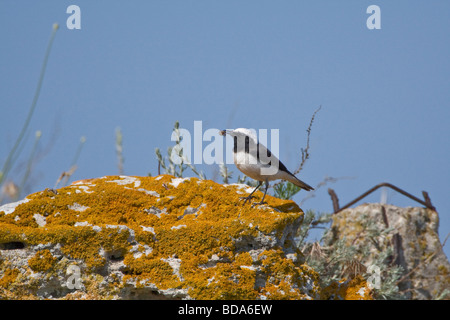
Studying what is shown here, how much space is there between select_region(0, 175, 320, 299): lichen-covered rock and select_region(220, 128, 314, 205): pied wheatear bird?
98cm

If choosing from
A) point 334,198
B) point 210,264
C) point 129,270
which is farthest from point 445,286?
point 129,270

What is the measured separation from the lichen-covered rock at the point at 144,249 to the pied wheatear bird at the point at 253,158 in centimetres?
98

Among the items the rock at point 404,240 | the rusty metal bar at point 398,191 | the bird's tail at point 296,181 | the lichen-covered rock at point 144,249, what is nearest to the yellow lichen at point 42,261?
the lichen-covered rock at point 144,249

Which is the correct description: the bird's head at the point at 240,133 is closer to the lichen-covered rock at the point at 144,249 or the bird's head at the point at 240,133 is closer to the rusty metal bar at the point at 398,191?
the lichen-covered rock at the point at 144,249

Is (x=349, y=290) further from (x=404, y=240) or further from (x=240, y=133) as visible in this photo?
(x=404, y=240)

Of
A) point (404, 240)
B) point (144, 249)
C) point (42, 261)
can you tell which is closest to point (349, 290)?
point (144, 249)

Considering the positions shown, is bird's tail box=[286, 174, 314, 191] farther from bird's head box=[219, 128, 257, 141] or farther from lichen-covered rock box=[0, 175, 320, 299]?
lichen-covered rock box=[0, 175, 320, 299]

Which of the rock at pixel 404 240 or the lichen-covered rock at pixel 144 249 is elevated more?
the lichen-covered rock at pixel 144 249

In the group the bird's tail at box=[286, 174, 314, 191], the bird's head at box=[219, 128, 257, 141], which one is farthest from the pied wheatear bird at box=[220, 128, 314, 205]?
the bird's tail at box=[286, 174, 314, 191]

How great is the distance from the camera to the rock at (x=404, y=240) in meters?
7.52

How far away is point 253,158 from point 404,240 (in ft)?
11.2

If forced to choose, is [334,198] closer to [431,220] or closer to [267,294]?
[431,220]

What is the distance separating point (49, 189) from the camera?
4.75 m

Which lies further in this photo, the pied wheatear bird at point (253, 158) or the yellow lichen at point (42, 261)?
the pied wheatear bird at point (253, 158)
